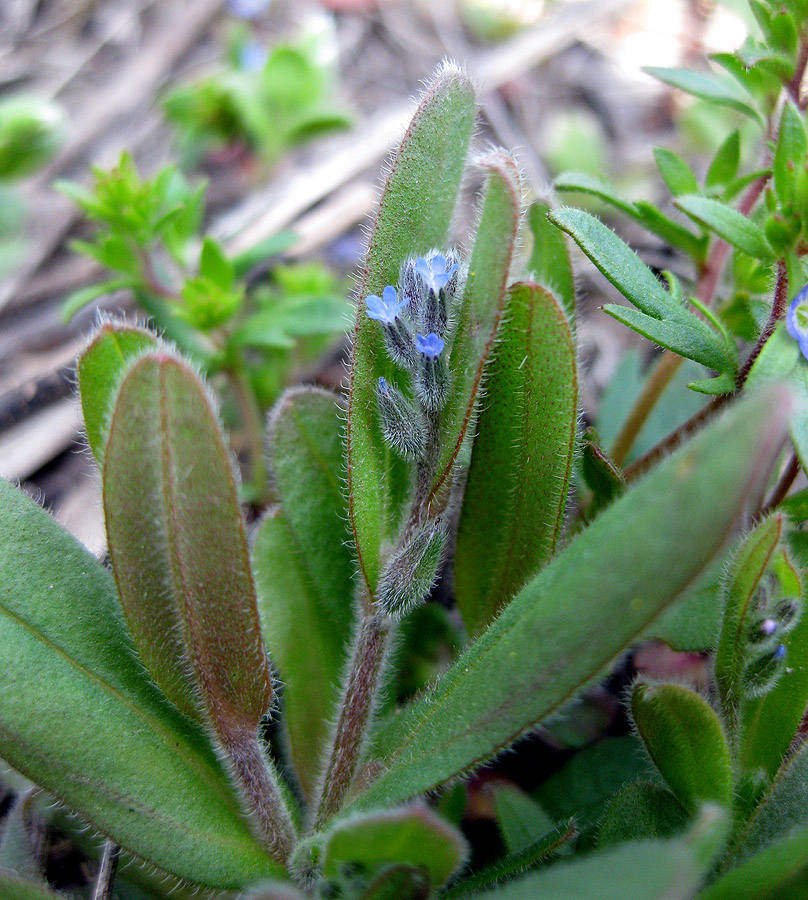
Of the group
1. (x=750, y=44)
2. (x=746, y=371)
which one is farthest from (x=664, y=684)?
(x=750, y=44)

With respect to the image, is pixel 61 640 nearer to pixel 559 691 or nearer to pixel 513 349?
pixel 559 691

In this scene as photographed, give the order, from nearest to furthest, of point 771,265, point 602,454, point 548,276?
point 771,265, point 602,454, point 548,276

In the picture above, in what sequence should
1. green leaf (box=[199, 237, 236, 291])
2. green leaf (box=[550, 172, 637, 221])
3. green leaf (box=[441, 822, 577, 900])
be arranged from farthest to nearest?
green leaf (box=[199, 237, 236, 291]) < green leaf (box=[550, 172, 637, 221]) < green leaf (box=[441, 822, 577, 900])

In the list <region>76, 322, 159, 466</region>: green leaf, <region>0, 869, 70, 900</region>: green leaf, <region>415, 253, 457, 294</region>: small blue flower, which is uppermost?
<region>76, 322, 159, 466</region>: green leaf

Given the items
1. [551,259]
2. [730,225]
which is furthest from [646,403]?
[730,225]

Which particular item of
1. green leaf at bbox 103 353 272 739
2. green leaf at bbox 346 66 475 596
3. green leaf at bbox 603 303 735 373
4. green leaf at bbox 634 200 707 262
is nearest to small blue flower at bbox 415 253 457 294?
green leaf at bbox 346 66 475 596

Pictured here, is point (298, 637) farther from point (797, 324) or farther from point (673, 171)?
point (673, 171)

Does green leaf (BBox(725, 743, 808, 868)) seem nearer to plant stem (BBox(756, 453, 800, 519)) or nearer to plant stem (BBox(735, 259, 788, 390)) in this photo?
plant stem (BBox(756, 453, 800, 519))
